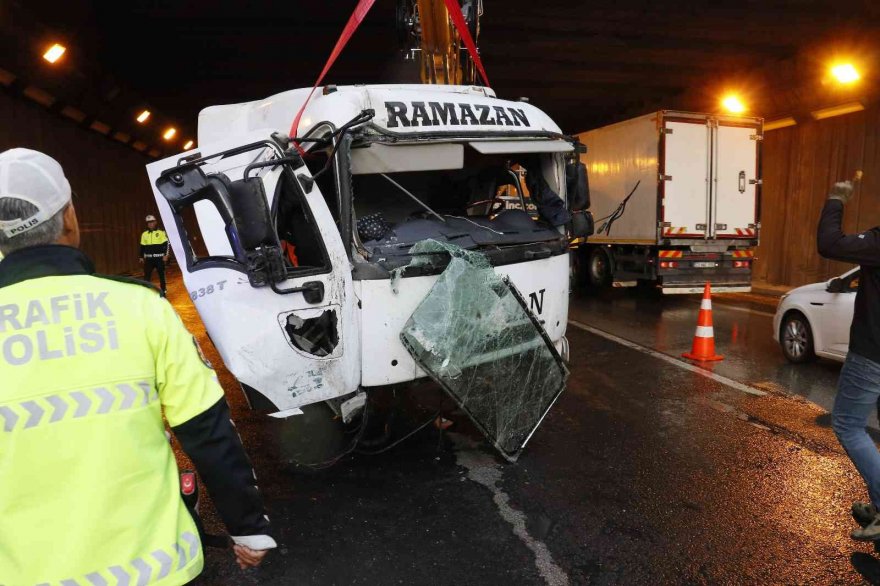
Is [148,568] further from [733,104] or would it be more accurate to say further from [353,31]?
[733,104]

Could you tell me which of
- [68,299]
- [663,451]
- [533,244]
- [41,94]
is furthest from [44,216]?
[41,94]

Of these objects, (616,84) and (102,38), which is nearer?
(102,38)

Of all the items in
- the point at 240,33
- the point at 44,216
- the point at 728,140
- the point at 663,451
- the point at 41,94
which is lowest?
the point at 663,451

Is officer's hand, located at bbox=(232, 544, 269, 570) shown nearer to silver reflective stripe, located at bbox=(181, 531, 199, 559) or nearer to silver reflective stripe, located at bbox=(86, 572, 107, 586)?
silver reflective stripe, located at bbox=(181, 531, 199, 559)

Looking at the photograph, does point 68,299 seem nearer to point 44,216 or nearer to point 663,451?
point 44,216

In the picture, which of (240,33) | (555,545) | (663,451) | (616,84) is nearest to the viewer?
(555,545)

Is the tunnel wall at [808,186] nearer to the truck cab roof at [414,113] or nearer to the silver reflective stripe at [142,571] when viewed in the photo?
the truck cab roof at [414,113]

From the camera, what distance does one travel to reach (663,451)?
4.56 metres

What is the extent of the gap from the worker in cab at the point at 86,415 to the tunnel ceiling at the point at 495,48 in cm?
→ 1054

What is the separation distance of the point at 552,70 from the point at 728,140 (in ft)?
18.8

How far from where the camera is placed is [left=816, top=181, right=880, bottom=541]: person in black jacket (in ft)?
10.3

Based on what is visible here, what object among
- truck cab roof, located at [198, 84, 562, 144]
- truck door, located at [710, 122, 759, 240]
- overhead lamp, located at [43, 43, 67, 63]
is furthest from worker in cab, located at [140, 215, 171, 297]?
truck door, located at [710, 122, 759, 240]

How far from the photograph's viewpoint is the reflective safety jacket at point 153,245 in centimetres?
1329

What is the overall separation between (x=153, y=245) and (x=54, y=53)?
4.12m
